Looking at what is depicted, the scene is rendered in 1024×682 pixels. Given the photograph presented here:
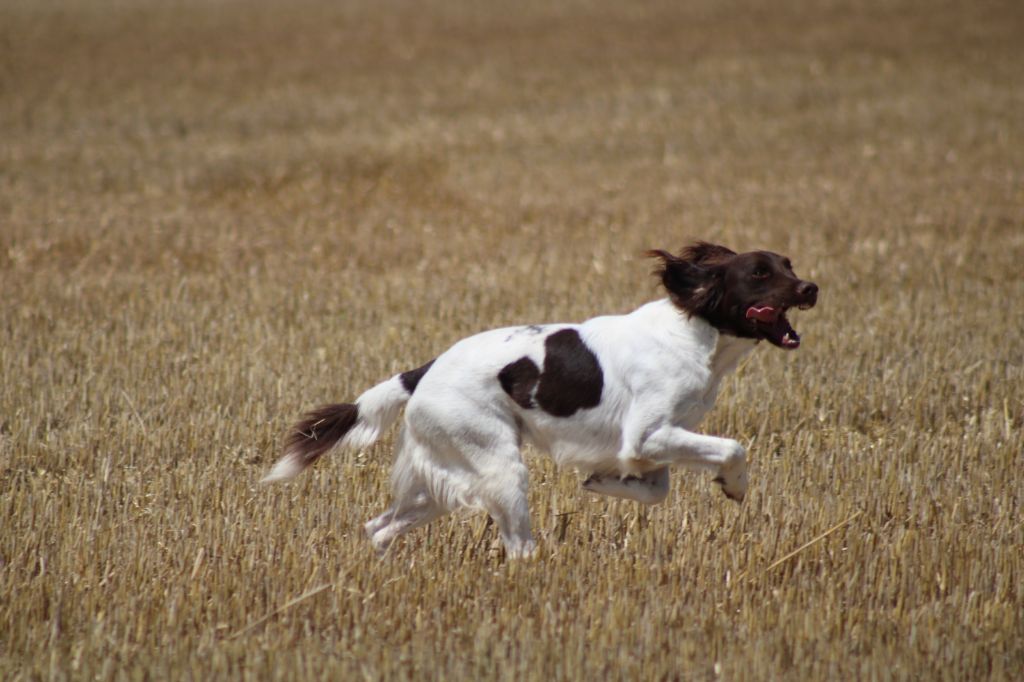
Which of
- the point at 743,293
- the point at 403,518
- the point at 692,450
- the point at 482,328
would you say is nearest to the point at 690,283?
the point at 743,293

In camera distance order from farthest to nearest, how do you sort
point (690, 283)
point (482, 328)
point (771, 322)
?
point (482, 328) → point (690, 283) → point (771, 322)

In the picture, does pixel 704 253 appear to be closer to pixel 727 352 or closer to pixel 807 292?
pixel 727 352

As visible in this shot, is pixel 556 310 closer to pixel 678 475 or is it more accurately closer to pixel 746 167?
pixel 678 475

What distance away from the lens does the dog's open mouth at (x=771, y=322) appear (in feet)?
14.3

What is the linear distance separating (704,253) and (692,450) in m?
0.81

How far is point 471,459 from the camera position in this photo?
439cm

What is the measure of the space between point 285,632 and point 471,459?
38.0 inches

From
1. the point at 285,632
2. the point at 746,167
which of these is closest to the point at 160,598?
the point at 285,632

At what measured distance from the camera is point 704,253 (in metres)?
4.66

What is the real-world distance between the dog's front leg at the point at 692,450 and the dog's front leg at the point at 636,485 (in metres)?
0.21

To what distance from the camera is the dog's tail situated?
4621 millimetres

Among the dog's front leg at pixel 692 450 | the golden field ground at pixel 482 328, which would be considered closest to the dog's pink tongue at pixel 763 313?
the dog's front leg at pixel 692 450

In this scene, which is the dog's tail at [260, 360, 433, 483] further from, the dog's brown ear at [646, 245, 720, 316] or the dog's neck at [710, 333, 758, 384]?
the dog's neck at [710, 333, 758, 384]

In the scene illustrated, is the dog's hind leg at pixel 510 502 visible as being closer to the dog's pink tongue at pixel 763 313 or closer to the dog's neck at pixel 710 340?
the dog's neck at pixel 710 340
